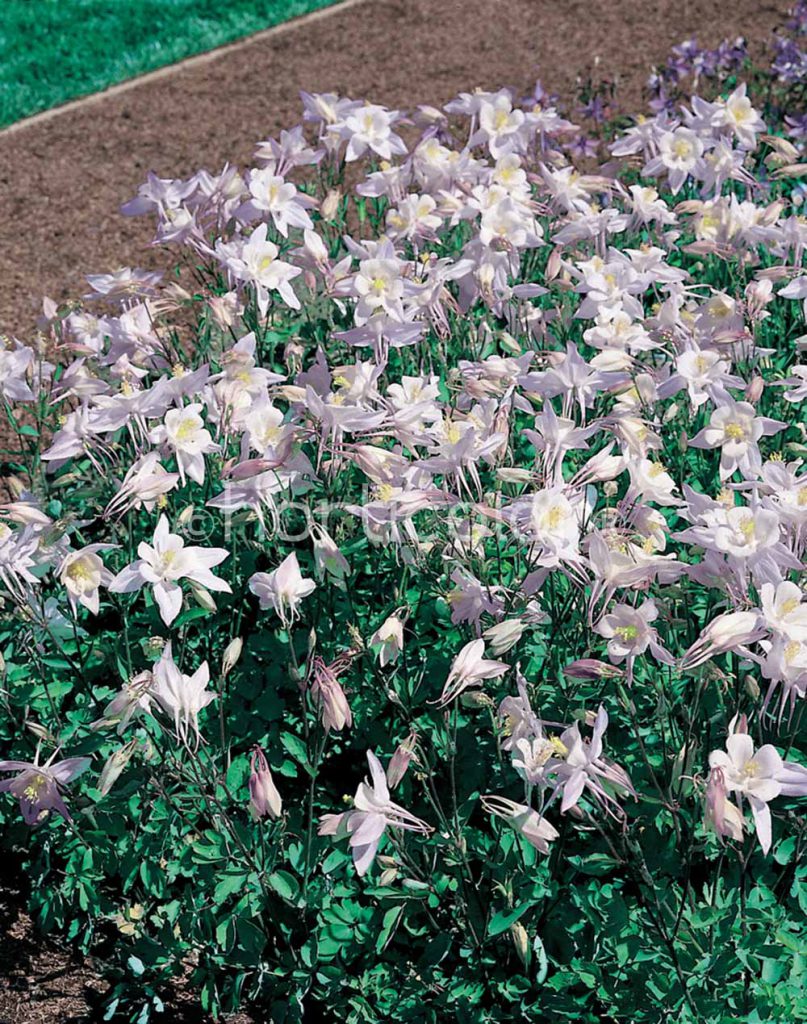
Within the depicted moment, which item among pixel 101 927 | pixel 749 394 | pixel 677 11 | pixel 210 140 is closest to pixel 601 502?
pixel 749 394

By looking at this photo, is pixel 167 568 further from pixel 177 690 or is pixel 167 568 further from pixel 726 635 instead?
pixel 726 635

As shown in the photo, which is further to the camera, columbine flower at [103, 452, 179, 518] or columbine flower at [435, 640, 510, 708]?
columbine flower at [103, 452, 179, 518]

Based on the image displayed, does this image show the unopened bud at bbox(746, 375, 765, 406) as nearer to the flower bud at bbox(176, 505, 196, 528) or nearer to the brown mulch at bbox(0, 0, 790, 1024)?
the flower bud at bbox(176, 505, 196, 528)

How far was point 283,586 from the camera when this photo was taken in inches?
87.7

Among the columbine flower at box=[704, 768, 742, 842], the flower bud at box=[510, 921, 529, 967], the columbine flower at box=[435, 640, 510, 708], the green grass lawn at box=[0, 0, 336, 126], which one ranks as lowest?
the flower bud at box=[510, 921, 529, 967]

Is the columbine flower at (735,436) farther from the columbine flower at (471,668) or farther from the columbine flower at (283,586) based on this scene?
the columbine flower at (283,586)

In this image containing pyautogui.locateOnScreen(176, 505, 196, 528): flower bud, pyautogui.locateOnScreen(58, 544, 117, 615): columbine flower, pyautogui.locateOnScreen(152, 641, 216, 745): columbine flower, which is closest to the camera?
pyautogui.locateOnScreen(152, 641, 216, 745): columbine flower

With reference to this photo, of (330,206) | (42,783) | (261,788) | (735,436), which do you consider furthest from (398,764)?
(330,206)

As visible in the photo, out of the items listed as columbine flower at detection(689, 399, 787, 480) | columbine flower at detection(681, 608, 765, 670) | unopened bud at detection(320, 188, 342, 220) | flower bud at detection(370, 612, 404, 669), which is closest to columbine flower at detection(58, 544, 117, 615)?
flower bud at detection(370, 612, 404, 669)

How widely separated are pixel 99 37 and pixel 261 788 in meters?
6.76

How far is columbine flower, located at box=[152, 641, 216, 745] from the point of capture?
205cm

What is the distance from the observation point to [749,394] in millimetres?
2848

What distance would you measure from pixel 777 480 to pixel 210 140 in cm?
504

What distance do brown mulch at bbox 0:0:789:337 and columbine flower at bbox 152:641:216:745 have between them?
128 inches
